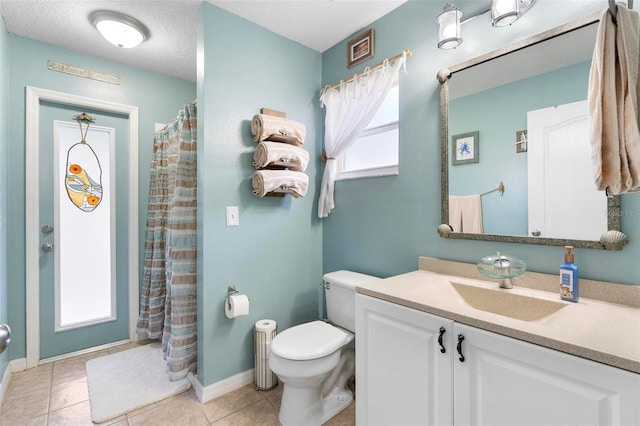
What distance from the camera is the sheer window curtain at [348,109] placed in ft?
6.20

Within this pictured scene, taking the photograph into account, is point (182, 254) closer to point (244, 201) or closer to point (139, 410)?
point (244, 201)

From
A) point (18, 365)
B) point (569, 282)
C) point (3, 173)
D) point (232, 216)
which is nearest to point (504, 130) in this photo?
point (569, 282)

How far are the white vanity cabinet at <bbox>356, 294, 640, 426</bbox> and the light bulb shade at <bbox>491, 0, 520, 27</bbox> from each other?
130 cm

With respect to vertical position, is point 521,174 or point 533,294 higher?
point 521,174

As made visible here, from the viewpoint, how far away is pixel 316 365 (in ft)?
5.01

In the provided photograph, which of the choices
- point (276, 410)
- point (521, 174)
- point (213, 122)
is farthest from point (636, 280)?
point (213, 122)

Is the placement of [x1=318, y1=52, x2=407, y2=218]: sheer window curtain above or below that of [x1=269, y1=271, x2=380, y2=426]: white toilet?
above

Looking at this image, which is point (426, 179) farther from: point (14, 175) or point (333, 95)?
point (14, 175)

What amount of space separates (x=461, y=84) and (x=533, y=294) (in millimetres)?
1100

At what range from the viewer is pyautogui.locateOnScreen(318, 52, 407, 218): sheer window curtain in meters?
1.89

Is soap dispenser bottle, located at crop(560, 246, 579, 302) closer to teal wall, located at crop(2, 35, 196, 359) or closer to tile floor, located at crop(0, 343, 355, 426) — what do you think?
tile floor, located at crop(0, 343, 355, 426)

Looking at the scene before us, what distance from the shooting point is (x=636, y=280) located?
1115 mm

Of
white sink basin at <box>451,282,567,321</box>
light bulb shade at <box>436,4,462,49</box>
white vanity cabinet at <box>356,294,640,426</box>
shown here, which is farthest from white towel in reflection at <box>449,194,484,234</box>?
light bulb shade at <box>436,4,462,49</box>

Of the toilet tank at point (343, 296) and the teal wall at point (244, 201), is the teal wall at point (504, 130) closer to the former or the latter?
the toilet tank at point (343, 296)
